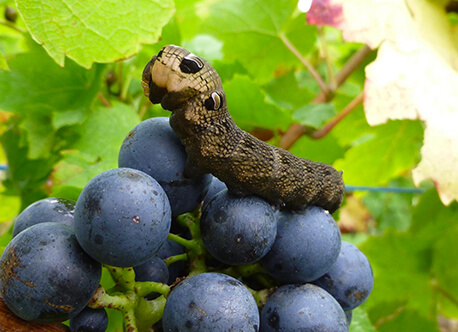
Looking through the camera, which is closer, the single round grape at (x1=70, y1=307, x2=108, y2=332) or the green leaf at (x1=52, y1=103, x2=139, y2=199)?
the single round grape at (x1=70, y1=307, x2=108, y2=332)

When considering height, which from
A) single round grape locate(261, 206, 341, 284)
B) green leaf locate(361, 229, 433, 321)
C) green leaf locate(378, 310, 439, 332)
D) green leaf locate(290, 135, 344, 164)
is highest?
single round grape locate(261, 206, 341, 284)

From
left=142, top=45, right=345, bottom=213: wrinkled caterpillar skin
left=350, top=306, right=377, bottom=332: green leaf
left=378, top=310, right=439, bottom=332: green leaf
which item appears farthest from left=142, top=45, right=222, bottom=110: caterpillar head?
left=378, top=310, right=439, bottom=332: green leaf

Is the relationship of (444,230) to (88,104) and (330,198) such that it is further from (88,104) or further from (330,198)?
(88,104)

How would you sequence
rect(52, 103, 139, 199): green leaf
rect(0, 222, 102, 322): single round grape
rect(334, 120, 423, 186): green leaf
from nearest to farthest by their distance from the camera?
rect(0, 222, 102, 322): single round grape → rect(52, 103, 139, 199): green leaf → rect(334, 120, 423, 186): green leaf

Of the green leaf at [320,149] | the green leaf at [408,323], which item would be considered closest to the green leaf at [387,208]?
the green leaf at [408,323]

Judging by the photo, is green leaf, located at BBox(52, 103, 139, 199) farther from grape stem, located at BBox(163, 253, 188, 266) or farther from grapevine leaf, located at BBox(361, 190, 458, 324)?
grapevine leaf, located at BBox(361, 190, 458, 324)

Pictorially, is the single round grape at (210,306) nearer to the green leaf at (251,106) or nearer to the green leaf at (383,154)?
the green leaf at (251,106)
